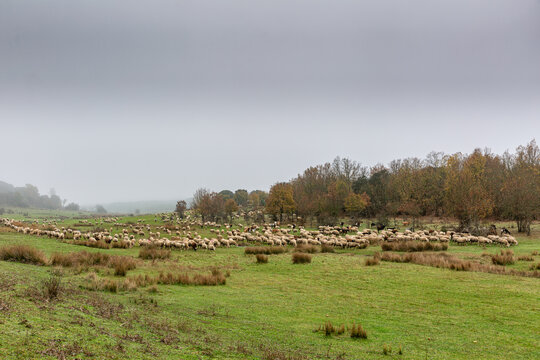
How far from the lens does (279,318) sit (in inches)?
406

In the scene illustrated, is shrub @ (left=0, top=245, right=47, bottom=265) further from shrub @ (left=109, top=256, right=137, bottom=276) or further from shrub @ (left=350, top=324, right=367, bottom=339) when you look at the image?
shrub @ (left=350, top=324, right=367, bottom=339)

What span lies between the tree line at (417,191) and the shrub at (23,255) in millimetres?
44557

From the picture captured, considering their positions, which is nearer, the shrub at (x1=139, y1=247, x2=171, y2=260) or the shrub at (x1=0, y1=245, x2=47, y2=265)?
the shrub at (x1=0, y1=245, x2=47, y2=265)

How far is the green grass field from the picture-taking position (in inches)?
246

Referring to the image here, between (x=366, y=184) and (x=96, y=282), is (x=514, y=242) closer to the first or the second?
(x=96, y=282)

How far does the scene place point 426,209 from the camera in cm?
7175

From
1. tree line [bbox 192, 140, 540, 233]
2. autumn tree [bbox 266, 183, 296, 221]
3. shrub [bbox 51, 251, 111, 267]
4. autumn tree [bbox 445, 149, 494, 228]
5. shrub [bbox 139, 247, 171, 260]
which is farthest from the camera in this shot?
autumn tree [bbox 266, 183, 296, 221]

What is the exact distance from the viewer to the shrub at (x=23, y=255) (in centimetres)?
1683

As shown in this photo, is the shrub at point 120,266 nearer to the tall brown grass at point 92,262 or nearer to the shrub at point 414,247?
the tall brown grass at point 92,262

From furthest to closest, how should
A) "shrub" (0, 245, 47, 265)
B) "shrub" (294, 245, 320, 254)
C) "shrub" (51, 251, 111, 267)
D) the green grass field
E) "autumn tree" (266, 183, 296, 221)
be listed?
"autumn tree" (266, 183, 296, 221) < "shrub" (294, 245, 320, 254) < "shrub" (51, 251, 111, 267) < "shrub" (0, 245, 47, 265) < the green grass field

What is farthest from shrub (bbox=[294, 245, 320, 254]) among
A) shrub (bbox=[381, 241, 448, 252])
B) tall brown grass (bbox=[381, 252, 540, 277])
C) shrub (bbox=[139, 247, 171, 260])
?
shrub (bbox=[139, 247, 171, 260])

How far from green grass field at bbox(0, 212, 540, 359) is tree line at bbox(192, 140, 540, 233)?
3193cm

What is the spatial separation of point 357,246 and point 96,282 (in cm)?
2437

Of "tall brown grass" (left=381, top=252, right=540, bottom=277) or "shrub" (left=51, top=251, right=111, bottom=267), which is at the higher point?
"tall brown grass" (left=381, top=252, right=540, bottom=277)
